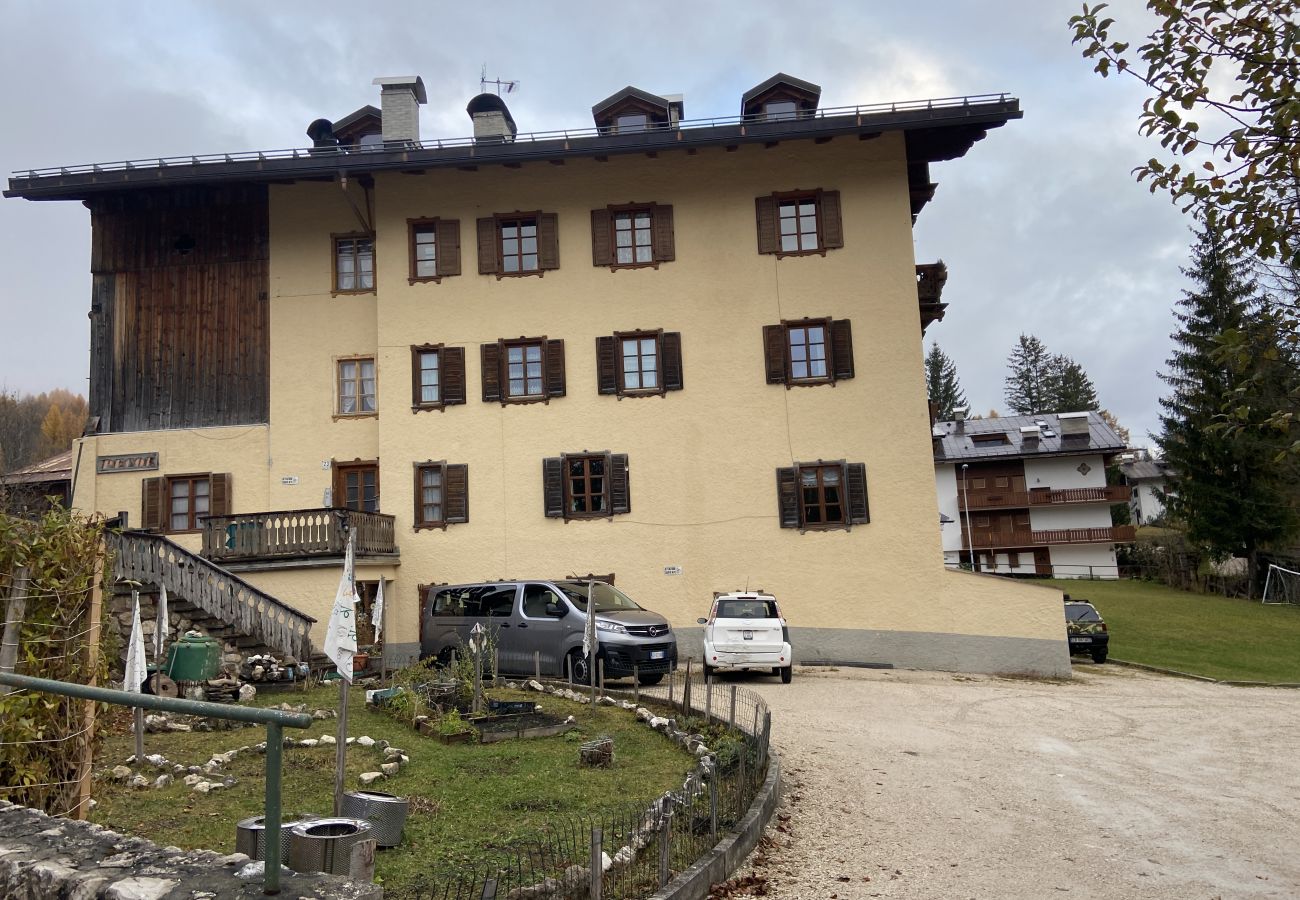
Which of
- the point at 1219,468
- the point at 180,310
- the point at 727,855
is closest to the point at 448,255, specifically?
the point at 180,310

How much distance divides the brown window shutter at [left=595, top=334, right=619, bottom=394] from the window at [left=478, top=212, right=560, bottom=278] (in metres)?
2.42

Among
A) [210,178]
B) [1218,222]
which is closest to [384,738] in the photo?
[1218,222]

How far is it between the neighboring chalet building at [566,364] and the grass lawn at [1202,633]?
271 inches

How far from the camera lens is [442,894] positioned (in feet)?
17.9

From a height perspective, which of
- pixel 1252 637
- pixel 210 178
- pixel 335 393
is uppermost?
pixel 210 178

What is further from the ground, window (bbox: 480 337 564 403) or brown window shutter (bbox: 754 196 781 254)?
brown window shutter (bbox: 754 196 781 254)

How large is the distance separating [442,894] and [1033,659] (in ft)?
60.2

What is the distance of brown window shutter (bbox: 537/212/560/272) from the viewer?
24.0 metres

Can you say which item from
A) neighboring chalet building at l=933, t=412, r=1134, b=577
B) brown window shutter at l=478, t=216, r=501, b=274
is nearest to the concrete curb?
brown window shutter at l=478, t=216, r=501, b=274

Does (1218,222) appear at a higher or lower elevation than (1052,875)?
higher

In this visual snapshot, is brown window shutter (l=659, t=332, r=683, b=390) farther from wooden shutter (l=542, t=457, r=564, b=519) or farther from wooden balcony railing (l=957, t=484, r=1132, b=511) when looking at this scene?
wooden balcony railing (l=957, t=484, r=1132, b=511)

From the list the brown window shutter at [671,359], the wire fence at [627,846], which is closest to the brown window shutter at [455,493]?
the brown window shutter at [671,359]

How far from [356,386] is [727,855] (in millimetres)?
20137

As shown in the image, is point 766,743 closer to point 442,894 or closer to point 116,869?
point 442,894
